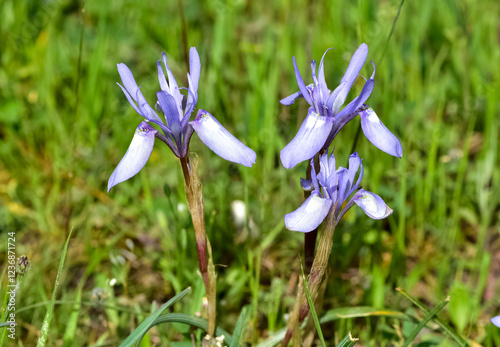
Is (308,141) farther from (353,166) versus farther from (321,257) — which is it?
(321,257)

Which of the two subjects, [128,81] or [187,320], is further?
[187,320]

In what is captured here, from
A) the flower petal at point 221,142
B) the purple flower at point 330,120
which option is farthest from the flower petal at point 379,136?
the flower petal at point 221,142

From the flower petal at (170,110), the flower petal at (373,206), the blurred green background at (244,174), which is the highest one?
the flower petal at (170,110)

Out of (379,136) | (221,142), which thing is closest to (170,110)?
(221,142)

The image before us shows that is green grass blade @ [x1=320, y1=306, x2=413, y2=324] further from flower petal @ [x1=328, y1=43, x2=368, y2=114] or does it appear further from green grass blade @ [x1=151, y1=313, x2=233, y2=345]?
flower petal @ [x1=328, y1=43, x2=368, y2=114]

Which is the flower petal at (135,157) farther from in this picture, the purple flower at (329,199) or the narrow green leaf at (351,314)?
the narrow green leaf at (351,314)

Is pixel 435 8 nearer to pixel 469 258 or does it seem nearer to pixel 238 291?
pixel 469 258

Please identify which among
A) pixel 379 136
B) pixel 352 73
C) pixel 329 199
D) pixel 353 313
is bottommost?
pixel 353 313
